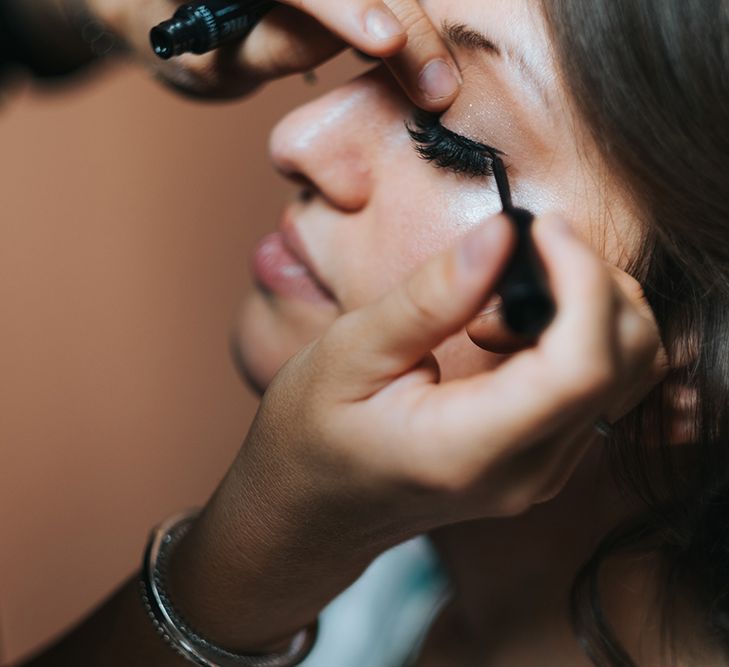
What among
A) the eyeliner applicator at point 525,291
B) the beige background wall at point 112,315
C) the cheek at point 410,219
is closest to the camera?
the eyeliner applicator at point 525,291

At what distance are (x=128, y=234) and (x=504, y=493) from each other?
1189 millimetres

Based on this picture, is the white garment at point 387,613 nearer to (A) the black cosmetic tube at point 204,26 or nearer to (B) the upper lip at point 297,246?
(B) the upper lip at point 297,246

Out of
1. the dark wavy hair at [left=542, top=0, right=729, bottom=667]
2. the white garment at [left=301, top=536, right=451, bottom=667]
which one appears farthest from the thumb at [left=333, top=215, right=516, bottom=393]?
the white garment at [left=301, top=536, right=451, bottom=667]

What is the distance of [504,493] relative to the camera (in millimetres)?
530

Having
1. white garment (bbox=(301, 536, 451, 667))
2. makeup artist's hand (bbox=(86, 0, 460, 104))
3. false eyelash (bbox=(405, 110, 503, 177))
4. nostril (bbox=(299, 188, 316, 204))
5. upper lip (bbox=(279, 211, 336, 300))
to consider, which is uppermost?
makeup artist's hand (bbox=(86, 0, 460, 104))

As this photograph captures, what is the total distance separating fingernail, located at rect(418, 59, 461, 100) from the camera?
69 centimetres

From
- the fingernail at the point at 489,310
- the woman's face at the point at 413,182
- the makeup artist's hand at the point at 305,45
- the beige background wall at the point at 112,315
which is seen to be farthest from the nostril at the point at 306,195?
the beige background wall at the point at 112,315

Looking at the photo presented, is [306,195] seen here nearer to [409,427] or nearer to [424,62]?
[424,62]

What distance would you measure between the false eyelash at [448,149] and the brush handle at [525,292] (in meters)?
0.24

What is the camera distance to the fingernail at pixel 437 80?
2.28 ft

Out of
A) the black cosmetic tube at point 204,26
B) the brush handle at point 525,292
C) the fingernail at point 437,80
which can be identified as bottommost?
the brush handle at point 525,292

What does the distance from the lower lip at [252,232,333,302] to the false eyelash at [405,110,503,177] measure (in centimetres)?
16

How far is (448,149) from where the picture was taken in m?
0.73

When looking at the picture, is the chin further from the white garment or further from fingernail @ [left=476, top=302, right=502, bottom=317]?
the white garment
